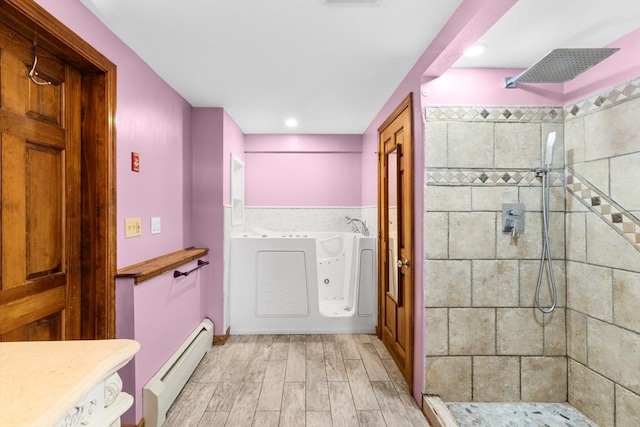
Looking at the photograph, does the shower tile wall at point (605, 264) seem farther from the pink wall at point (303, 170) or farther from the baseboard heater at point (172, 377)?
the baseboard heater at point (172, 377)

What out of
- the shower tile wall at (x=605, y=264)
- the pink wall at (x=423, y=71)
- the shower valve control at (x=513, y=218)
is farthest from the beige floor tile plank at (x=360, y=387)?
the shower valve control at (x=513, y=218)

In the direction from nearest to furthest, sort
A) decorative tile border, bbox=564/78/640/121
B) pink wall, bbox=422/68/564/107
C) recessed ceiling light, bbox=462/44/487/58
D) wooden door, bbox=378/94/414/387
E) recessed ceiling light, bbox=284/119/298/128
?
decorative tile border, bbox=564/78/640/121, recessed ceiling light, bbox=462/44/487/58, pink wall, bbox=422/68/564/107, wooden door, bbox=378/94/414/387, recessed ceiling light, bbox=284/119/298/128

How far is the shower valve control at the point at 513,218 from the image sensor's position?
1.86m

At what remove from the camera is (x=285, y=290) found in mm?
3070

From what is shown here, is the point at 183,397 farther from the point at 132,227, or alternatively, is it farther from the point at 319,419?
the point at 132,227

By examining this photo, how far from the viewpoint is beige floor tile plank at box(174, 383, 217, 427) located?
5.94 ft

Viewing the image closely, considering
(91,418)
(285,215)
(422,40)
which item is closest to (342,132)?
(285,215)

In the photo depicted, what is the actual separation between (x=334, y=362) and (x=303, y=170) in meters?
2.31

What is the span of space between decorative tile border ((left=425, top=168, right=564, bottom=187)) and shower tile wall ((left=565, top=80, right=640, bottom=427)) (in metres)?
0.24

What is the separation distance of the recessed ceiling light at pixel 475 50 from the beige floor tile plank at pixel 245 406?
245cm

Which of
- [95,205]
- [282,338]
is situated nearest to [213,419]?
[282,338]

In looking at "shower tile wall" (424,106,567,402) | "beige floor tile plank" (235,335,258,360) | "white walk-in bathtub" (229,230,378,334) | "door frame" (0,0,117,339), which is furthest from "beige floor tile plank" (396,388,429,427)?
"door frame" (0,0,117,339)

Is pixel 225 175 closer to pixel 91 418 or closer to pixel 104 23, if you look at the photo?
pixel 104 23

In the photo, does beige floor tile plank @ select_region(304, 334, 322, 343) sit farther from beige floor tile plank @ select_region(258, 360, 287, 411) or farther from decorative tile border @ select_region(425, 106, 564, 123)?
decorative tile border @ select_region(425, 106, 564, 123)
